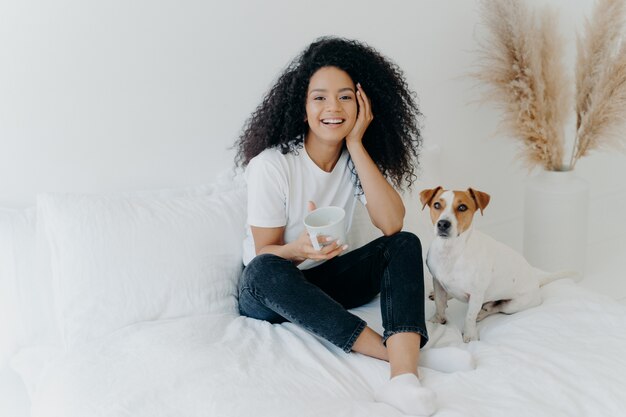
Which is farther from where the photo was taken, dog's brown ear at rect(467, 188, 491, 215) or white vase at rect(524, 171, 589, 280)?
white vase at rect(524, 171, 589, 280)

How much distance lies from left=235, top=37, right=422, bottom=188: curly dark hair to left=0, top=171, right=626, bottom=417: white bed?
8.4 inches

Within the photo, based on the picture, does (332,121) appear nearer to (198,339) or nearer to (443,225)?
(443,225)

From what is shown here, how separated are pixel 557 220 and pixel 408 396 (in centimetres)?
135

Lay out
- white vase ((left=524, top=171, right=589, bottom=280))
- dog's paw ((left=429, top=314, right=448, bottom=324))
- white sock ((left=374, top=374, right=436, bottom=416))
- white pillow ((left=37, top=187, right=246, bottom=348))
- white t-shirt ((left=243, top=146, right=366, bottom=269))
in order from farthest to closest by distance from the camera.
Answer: white vase ((left=524, top=171, right=589, bottom=280)), dog's paw ((left=429, top=314, right=448, bottom=324)), white t-shirt ((left=243, top=146, right=366, bottom=269)), white pillow ((left=37, top=187, right=246, bottom=348)), white sock ((left=374, top=374, right=436, bottom=416))

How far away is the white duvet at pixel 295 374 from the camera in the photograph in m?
1.18

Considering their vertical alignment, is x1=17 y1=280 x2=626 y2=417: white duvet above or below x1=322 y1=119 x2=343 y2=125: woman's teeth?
below

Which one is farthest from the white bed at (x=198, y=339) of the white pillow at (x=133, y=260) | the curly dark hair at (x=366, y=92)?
the curly dark hair at (x=366, y=92)

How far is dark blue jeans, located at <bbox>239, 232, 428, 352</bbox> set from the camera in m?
1.38

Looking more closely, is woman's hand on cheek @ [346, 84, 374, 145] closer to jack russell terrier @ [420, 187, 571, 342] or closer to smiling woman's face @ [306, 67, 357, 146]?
smiling woman's face @ [306, 67, 357, 146]

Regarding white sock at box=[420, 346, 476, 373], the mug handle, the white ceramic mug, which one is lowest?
white sock at box=[420, 346, 476, 373]

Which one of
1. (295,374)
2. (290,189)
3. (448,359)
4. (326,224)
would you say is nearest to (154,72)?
(290,189)

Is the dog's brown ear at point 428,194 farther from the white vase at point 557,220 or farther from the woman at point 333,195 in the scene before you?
the white vase at point 557,220

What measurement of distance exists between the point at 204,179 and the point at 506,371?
1055mm

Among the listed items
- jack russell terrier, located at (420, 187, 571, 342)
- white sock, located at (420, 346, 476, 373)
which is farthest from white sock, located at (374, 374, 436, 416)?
jack russell terrier, located at (420, 187, 571, 342)
